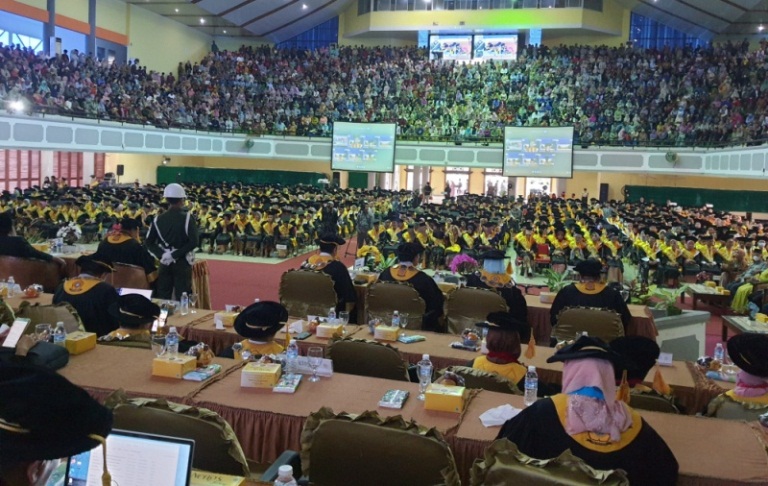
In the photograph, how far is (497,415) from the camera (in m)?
3.77

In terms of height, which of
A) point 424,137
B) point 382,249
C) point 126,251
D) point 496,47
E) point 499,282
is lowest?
point 382,249

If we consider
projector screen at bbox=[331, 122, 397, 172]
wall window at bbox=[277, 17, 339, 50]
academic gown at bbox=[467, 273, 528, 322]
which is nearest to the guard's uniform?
academic gown at bbox=[467, 273, 528, 322]

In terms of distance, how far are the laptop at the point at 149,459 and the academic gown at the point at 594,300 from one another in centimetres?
530

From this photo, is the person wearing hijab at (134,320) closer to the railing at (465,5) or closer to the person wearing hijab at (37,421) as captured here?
the person wearing hijab at (37,421)

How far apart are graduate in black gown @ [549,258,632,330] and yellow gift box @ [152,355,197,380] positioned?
4067 mm

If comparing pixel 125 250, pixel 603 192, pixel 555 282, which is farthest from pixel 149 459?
pixel 603 192

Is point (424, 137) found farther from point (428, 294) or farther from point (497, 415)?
point (497, 415)

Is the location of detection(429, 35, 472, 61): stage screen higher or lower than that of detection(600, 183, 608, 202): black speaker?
higher

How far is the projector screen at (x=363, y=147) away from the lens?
2469cm

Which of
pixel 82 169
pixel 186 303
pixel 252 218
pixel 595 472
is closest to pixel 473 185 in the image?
pixel 82 169

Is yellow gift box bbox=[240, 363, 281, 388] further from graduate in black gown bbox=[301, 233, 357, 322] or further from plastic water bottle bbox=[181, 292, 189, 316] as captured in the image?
graduate in black gown bbox=[301, 233, 357, 322]

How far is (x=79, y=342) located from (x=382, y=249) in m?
10.5

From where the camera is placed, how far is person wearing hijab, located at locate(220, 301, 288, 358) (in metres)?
4.85

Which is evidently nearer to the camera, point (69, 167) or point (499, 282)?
point (499, 282)
